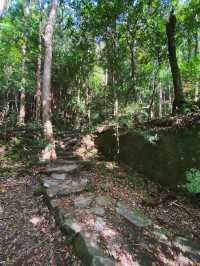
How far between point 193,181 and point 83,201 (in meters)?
2.42

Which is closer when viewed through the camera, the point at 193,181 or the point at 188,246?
the point at 188,246

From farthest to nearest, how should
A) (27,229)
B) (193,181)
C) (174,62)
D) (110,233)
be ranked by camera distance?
1. (174,62)
2. (193,181)
3. (27,229)
4. (110,233)

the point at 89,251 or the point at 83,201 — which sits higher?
the point at 83,201

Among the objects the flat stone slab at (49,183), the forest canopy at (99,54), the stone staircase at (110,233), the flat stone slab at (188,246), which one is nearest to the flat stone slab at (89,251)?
the stone staircase at (110,233)

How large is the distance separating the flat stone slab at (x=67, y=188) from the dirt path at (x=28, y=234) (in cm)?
30

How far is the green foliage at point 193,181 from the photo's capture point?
16.7 ft

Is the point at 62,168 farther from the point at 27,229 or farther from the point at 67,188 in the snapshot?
the point at 27,229

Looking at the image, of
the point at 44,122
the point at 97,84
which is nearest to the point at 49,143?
the point at 44,122

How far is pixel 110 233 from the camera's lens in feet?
12.5

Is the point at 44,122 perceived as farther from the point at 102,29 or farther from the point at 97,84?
the point at 97,84

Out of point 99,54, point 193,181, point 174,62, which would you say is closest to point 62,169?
point 193,181

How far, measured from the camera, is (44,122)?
24.1ft

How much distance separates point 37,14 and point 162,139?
40.6 feet

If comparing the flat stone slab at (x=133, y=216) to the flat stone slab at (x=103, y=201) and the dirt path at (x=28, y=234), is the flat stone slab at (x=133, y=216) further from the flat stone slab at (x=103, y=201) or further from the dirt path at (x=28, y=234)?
the dirt path at (x=28, y=234)
